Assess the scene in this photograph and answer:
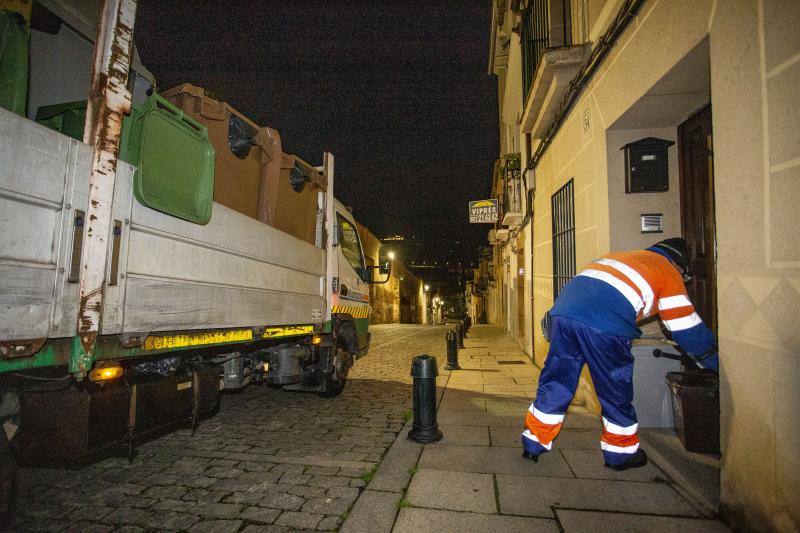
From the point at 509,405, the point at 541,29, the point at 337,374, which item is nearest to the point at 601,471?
the point at 509,405

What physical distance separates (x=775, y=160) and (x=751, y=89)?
1.45 ft

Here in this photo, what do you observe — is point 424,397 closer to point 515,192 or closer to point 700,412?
point 700,412

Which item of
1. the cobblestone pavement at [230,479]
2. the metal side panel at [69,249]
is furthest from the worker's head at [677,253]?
the metal side panel at [69,249]

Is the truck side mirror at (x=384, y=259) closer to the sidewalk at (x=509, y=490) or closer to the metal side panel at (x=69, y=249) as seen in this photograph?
the sidewalk at (x=509, y=490)

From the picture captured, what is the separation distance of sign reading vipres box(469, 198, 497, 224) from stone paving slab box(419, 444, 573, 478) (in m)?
11.4

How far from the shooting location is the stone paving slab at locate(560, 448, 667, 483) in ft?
9.12

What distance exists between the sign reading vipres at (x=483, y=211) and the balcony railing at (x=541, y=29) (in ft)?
20.5

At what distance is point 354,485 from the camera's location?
2.77 meters

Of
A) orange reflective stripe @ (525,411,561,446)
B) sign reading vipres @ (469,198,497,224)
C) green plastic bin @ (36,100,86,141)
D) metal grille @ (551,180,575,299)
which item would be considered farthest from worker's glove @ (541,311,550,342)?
sign reading vipres @ (469,198,497,224)

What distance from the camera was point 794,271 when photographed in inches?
72.6

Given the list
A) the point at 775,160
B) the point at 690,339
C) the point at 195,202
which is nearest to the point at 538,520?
the point at 690,339

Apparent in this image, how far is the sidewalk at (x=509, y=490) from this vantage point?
7.27ft

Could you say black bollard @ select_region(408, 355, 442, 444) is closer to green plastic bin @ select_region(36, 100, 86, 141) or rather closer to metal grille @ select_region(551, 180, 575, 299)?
metal grille @ select_region(551, 180, 575, 299)

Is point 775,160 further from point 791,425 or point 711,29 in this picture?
point 791,425
